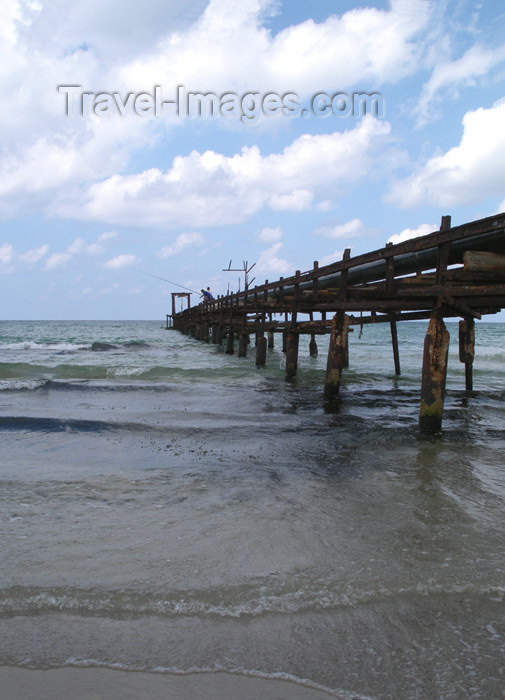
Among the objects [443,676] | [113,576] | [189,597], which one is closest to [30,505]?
[113,576]

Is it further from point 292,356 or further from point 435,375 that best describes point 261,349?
point 435,375

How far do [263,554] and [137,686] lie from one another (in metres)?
1.31

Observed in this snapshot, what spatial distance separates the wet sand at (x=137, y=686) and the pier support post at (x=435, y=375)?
19.1 ft

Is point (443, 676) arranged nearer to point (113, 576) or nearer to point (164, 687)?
point (164, 687)

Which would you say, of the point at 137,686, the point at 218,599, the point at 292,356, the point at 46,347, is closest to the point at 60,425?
the point at 218,599

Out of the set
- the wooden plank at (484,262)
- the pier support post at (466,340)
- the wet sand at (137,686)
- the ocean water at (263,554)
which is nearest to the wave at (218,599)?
the ocean water at (263,554)

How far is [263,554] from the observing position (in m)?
3.23

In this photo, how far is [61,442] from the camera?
21.5 feet

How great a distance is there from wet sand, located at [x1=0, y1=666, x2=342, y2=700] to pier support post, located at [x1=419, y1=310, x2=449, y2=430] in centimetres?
583

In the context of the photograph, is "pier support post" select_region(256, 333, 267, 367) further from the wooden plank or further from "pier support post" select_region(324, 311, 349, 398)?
the wooden plank

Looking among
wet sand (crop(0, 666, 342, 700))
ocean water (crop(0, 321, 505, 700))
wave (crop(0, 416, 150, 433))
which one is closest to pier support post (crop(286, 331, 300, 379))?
ocean water (crop(0, 321, 505, 700))

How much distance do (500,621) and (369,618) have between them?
738 millimetres

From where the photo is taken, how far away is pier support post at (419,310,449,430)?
23.7 ft

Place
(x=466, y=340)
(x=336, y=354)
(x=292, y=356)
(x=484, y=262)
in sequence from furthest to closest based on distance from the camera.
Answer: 1. (x=292, y=356)
2. (x=466, y=340)
3. (x=336, y=354)
4. (x=484, y=262)
